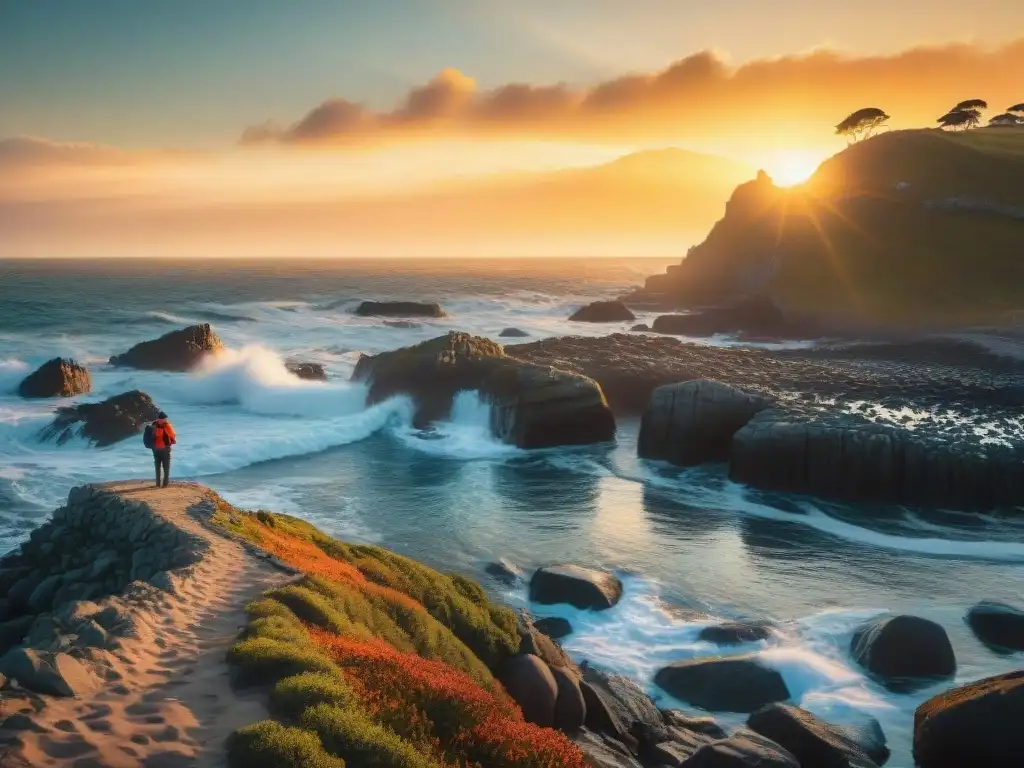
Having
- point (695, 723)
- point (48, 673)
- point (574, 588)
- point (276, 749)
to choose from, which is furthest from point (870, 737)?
point (48, 673)

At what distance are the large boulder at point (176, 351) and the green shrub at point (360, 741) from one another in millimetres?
53312

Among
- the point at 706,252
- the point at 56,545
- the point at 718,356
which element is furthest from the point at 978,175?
the point at 56,545

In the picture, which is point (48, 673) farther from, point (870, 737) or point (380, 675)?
point (870, 737)

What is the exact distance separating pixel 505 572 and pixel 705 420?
1700cm

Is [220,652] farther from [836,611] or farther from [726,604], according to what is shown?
[836,611]

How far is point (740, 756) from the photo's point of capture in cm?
1235

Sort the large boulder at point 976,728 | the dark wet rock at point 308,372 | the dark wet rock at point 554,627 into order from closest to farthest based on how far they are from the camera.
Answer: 1. the large boulder at point 976,728
2. the dark wet rock at point 554,627
3. the dark wet rock at point 308,372

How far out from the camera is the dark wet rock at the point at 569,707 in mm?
14047

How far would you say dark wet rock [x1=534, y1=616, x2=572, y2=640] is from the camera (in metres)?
20.0

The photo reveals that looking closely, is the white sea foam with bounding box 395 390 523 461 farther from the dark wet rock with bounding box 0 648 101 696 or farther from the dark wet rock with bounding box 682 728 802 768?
the dark wet rock with bounding box 0 648 101 696

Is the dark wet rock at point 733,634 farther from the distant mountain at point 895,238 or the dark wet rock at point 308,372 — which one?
the distant mountain at point 895,238

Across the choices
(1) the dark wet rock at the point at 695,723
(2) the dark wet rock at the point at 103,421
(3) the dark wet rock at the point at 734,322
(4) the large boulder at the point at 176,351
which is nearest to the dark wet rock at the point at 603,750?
(1) the dark wet rock at the point at 695,723

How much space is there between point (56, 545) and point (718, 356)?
49513 millimetres

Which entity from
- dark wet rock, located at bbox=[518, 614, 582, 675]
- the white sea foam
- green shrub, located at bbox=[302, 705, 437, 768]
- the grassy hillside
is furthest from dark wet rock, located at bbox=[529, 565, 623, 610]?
the white sea foam
